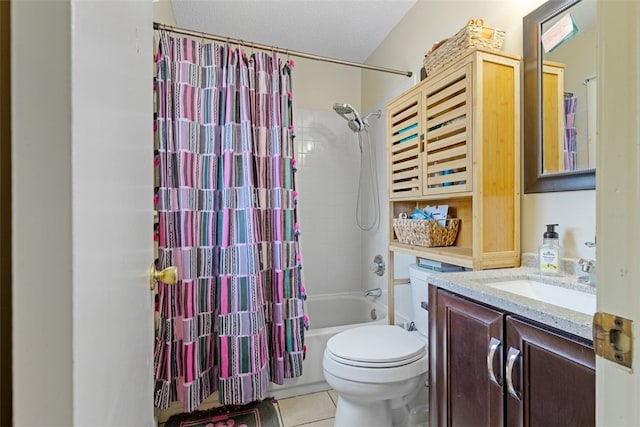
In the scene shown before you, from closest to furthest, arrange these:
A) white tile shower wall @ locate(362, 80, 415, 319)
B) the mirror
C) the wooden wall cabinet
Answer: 1. the mirror
2. the wooden wall cabinet
3. white tile shower wall @ locate(362, 80, 415, 319)

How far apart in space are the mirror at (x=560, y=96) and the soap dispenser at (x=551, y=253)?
0.17 meters

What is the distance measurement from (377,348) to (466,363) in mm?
517

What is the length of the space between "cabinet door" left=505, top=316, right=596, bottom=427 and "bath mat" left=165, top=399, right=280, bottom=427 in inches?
51.2

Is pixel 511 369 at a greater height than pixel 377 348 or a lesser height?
greater

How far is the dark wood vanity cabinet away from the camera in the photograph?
0.61 m

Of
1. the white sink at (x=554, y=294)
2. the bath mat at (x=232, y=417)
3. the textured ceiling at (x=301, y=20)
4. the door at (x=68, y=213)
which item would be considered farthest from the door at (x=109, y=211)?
the textured ceiling at (x=301, y=20)

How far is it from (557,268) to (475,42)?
2.97 feet

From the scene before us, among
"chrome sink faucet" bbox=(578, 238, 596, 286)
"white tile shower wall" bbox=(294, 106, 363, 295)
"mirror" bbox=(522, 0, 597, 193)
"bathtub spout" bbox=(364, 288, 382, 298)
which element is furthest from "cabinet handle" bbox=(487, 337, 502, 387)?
"white tile shower wall" bbox=(294, 106, 363, 295)

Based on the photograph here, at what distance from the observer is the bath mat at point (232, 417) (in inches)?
62.5

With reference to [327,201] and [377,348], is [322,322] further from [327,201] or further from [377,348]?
[377,348]

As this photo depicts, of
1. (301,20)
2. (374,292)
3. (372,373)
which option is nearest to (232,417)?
(372,373)

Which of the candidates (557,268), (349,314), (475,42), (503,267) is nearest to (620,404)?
(557,268)

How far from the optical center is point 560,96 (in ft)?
3.66

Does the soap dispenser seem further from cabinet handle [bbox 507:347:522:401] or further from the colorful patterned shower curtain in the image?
the colorful patterned shower curtain
